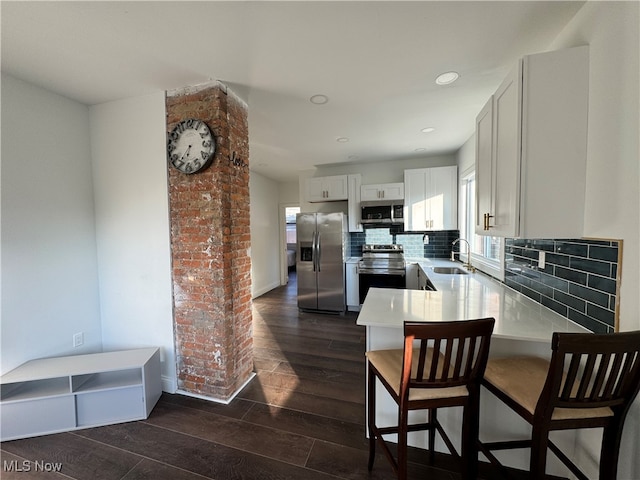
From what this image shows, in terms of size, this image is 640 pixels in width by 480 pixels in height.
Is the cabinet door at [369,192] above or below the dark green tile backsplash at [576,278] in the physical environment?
above

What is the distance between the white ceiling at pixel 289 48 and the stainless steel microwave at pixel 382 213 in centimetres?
178

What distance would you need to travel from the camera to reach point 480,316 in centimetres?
149

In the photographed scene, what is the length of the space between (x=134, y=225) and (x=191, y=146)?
36.4 inches

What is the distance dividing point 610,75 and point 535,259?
1146 mm

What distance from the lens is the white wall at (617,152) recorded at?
39.4 inches

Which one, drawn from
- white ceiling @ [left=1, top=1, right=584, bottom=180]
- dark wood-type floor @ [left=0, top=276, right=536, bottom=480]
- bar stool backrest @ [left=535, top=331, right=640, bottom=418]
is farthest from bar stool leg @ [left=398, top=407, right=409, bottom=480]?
white ceiling @ [left=1, top=1, right=584, bottom=180]

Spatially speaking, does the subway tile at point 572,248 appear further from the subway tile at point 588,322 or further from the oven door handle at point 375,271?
the oven door handle at point 375,271

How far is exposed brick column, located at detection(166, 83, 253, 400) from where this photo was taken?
197 cm

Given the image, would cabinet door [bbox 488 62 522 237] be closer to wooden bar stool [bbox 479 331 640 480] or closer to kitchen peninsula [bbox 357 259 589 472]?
kitchen peninsula [bbox 357 259 589 472]

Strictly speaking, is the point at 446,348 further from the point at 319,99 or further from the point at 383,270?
the point at 383,270

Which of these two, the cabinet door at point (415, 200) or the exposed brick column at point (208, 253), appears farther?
the cabinet door at point (415, 200)

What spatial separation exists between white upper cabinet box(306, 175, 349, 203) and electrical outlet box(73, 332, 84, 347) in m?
3.45

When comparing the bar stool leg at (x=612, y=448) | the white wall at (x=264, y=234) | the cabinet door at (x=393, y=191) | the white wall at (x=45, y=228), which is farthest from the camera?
the white wall at (x=264, y=234)

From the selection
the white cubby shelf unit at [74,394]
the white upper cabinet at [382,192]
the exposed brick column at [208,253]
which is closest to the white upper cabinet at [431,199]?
the white upper cabinet at [382,192]
